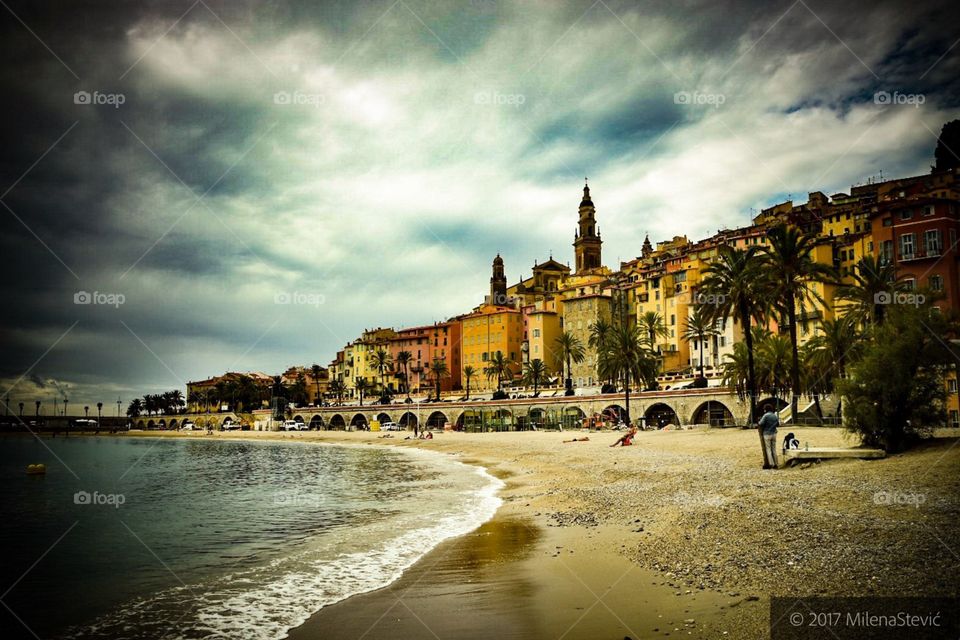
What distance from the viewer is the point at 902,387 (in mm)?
18938

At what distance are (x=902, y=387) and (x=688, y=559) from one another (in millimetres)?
12878

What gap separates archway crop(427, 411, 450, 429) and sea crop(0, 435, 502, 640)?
66.5m

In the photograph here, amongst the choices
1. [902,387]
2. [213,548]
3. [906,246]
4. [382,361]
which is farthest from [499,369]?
[213,548]

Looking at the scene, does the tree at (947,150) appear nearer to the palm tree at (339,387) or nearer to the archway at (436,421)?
the archway at (436,421)

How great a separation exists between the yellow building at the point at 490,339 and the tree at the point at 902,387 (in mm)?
105208

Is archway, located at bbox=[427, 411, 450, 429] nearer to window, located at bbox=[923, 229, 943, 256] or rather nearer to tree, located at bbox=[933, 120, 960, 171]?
window, located at bbox=[923, 229, 943, 256]

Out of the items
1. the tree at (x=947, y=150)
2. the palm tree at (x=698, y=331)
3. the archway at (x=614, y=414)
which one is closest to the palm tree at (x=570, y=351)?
the palm tree at (x=698, y=331)

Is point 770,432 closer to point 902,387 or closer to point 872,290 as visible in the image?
point 902,387

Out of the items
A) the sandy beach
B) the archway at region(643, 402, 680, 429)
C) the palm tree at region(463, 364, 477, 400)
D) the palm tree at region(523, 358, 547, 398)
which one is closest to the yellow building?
the palm tree at region(463, 364, 477, 400)

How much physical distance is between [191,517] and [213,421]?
15054cm

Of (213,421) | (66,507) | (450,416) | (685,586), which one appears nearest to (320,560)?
(685,586)

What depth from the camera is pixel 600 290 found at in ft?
372

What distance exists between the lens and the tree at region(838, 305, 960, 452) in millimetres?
18922

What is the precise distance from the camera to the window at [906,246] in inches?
2387
